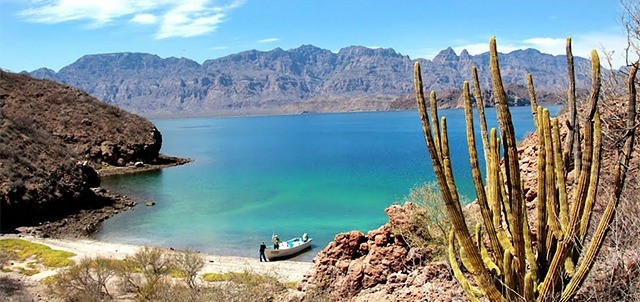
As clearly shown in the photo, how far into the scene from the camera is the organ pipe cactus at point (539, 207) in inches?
288

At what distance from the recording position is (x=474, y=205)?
13859mm

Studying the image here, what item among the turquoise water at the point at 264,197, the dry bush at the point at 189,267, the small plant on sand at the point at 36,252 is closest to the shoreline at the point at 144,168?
the turquoise water at the point at 264,197

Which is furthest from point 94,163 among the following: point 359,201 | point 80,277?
point 80,277

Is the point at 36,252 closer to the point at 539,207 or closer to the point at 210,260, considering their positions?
the point at 210,260

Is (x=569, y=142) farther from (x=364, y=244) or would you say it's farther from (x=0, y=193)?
(x=0, y=193)

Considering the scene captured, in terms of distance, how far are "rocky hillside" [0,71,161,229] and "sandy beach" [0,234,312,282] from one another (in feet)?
19.2

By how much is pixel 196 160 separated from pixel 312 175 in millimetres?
27143

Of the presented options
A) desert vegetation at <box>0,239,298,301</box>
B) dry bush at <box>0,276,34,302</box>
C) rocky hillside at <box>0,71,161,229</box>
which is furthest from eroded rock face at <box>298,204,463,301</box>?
rocky hillside at <box>0,71,161,229</box>

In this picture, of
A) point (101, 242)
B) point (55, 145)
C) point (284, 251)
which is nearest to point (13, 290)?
point (284, 251)

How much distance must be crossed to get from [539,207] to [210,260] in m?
20.5

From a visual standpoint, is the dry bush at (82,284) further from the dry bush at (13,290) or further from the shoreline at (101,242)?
the shoreline at (101,242)

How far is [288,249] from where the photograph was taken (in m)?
27.0

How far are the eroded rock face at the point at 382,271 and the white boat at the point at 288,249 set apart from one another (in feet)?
46.6

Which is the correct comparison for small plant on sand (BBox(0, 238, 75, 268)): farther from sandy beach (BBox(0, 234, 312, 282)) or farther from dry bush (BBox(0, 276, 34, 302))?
dry bush (BBox(0, 276, 34, 302))
